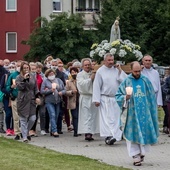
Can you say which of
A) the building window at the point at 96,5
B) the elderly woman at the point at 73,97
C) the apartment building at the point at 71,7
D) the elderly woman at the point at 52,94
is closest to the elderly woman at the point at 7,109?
the elderly woman at the point at 52,94

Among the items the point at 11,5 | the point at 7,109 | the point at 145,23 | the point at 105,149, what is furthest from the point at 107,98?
the point at 11,5

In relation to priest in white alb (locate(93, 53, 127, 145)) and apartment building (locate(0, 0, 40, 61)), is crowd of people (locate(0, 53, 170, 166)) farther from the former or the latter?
apartment building (locate(0, 0, 40, 61))

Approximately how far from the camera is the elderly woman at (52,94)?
19375mm

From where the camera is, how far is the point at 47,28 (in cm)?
4838

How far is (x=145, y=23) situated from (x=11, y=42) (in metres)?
13.2

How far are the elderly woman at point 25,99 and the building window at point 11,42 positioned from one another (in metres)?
40.0

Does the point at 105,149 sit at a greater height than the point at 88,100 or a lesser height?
lesser

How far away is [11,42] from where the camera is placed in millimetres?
58031

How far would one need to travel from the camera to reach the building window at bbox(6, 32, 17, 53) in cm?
5772

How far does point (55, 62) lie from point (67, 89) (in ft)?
5.83

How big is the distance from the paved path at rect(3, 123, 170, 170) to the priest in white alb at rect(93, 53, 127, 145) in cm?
42

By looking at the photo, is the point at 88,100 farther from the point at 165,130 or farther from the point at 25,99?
the point at 165,130

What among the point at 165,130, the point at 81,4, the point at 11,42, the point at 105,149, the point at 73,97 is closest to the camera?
the point at 105,149

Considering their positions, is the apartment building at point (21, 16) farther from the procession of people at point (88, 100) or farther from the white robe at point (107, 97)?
the white robe at point (107, 97)
